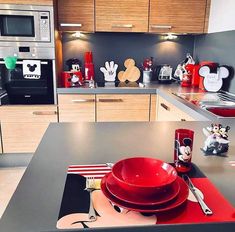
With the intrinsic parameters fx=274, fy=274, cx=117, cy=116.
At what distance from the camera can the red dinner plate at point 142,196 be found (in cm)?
67

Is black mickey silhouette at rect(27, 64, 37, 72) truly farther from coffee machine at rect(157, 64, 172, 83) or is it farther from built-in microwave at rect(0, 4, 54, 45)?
coffee machine at rect(157, 64, 172, 83)

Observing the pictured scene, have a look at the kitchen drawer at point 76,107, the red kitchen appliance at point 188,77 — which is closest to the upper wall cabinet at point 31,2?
the kitchen drawer at point 76,107

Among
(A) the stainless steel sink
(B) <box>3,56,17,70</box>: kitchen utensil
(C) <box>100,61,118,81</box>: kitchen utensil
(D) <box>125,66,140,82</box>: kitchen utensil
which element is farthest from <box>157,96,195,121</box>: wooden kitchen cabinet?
(B) <box>3,56,17,70</box>: kitchen utensil

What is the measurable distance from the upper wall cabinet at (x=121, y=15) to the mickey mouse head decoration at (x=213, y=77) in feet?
2.59

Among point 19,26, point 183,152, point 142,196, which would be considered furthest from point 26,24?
point 142,196

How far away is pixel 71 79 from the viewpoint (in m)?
2.82

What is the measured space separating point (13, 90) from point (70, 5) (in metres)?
1.02

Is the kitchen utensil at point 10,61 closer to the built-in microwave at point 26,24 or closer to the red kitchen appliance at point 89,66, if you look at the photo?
the built-in microwave at point 26,24

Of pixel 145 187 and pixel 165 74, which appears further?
pixel 165 74

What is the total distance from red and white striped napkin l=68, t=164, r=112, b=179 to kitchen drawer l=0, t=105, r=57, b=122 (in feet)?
6.23

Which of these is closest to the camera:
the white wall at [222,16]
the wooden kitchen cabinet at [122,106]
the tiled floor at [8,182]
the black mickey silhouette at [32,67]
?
the tiled floor at [8,182]

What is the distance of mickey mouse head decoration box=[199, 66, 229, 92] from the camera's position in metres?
2.52

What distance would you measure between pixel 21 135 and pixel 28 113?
0.78 feet

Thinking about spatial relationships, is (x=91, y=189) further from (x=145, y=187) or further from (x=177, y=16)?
(x=177, y=16)
